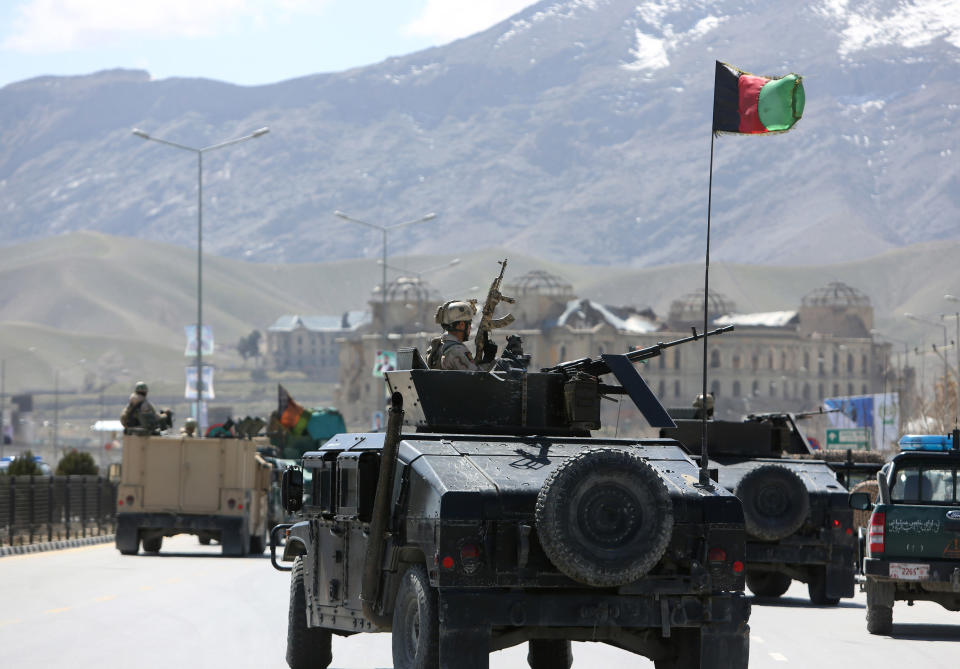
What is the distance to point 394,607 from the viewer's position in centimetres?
1095

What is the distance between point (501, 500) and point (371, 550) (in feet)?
3.64

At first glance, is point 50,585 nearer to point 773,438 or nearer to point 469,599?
point 773,438

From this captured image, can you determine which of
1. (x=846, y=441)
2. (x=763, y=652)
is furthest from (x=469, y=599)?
(x=846, y=441)

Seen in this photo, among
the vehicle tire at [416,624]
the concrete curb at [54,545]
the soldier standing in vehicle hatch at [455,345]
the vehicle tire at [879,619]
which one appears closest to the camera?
the vehicle tire at [416,624]

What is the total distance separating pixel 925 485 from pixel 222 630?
6.94 meters

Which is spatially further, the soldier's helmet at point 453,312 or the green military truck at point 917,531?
the green military truck at point 917,531

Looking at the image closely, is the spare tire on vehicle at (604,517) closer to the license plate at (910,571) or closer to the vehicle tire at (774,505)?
the license plate at (910,571)

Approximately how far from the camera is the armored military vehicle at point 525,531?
1010 cm

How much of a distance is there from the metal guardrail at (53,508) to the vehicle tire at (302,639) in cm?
2089

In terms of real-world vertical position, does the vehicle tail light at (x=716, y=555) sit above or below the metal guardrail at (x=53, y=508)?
above

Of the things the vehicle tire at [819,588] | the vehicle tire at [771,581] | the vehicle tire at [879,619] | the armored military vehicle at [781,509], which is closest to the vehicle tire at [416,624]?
the vehicle tire at [879,619]

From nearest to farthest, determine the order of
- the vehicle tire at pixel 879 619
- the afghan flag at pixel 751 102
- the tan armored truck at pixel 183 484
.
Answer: the afghan flag at pixel 751 102, the vehicle tire at pixel 879 619, the tan armored truck at pixel 183 484

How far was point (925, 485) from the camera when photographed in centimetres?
1744

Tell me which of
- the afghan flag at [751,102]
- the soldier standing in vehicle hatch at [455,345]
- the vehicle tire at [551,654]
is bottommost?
the vehicle tire at [551,654]
